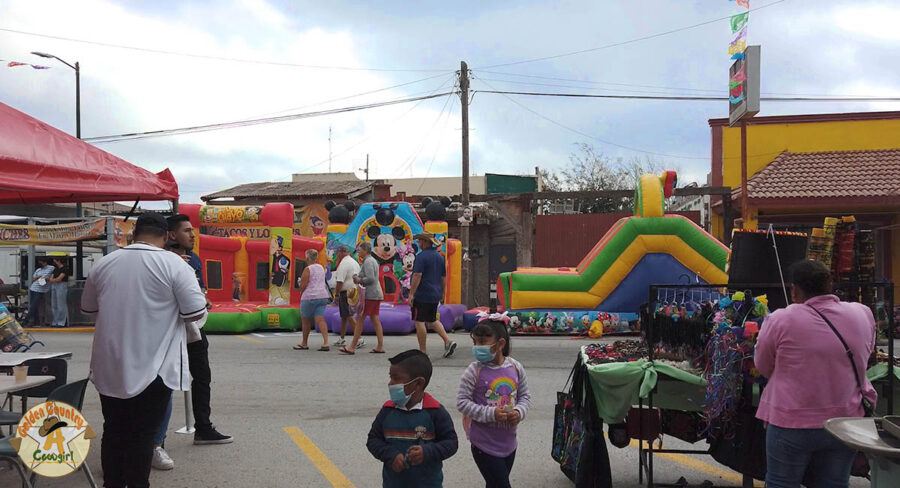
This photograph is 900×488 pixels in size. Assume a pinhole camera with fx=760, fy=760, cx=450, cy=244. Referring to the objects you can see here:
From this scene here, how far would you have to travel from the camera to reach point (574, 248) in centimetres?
2198

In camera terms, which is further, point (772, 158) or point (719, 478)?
point (772, 158)

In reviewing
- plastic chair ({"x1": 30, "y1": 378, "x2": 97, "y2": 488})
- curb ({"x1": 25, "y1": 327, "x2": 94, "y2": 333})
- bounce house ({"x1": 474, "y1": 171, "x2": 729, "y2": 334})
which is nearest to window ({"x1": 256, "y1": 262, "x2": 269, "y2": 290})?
curb ({"x1": 25, "y1": 327, "x2": 94, "y2": 333})

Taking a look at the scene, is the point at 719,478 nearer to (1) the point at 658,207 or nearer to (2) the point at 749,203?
(1) the point at 658,207

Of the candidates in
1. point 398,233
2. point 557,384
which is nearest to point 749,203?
point 398,233

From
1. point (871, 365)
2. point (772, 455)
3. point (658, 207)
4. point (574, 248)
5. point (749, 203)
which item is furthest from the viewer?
point (574, 248)

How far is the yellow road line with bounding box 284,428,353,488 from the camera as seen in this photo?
5.30 m

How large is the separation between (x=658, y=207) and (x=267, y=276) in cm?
983

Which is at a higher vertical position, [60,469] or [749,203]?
[749,203]

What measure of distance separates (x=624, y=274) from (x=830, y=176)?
7183mm

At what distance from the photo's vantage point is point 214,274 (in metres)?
17.7

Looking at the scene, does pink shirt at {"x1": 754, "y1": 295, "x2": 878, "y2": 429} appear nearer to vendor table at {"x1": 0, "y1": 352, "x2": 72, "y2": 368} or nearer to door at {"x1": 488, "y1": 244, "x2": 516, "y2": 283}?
vendor table at {"x1": 0, "y1": 352, "x2": 72, "y2": 368}

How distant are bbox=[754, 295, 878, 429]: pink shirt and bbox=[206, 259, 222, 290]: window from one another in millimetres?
15291

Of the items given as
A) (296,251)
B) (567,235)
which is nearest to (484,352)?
(296,251)

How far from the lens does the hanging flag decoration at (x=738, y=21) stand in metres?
13.7
